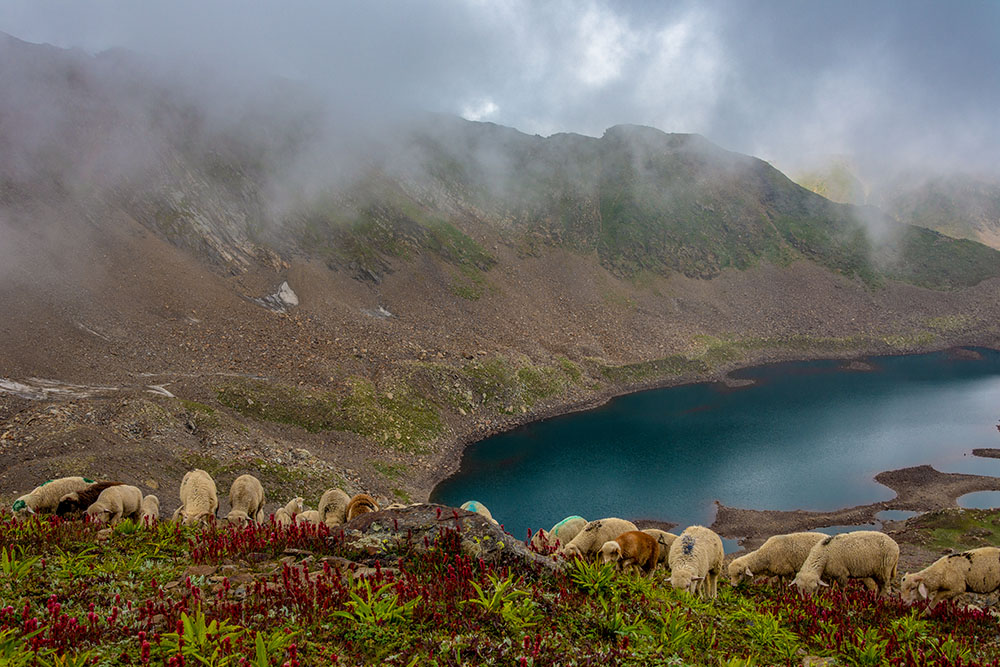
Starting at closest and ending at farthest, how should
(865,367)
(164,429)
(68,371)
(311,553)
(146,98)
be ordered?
(311,553) → (164,429) → (68,371) → (146,98) → (865,367)

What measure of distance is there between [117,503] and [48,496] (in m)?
2.54

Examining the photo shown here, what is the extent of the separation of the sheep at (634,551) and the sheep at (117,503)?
14.9 m

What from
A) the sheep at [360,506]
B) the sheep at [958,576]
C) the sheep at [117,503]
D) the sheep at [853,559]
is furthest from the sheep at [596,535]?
the sheep at [117,503]

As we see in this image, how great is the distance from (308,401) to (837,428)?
61.7 m

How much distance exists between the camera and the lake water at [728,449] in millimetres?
49375

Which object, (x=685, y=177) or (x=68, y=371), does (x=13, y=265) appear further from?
(x=685, y=177)

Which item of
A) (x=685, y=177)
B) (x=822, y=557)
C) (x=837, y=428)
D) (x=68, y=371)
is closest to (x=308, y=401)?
(x=68, y=371)

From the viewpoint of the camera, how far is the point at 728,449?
62.0m

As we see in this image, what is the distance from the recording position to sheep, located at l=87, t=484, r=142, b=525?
1767cm

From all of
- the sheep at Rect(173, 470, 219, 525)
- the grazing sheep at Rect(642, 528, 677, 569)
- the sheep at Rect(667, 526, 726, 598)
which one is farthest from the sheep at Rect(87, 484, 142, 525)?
the grazing sheep at Rect(642, 528, 677, 569)

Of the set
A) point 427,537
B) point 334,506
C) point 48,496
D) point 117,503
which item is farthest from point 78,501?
point 427,537

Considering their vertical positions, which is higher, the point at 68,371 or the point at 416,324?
the point at 416,324

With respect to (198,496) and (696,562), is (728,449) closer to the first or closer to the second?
(696,562)

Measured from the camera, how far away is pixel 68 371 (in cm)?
4572
